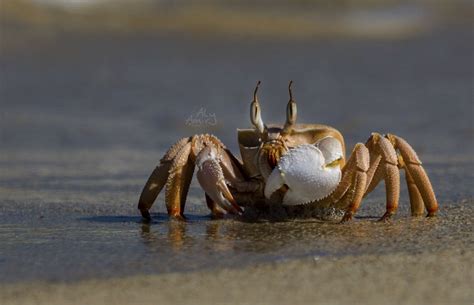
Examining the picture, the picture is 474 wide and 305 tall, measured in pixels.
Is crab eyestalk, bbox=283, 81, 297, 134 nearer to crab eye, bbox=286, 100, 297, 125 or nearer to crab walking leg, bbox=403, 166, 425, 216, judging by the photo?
crab eye, bbox=286, 100, 297, 125

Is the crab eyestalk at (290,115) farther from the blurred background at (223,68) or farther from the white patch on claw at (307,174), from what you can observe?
the blurred background at (223,68)

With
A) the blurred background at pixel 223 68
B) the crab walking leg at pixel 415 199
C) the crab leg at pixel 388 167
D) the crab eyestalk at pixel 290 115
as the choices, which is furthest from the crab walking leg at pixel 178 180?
the blurred background at pixel 223 68

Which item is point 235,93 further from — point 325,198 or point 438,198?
point 325,198

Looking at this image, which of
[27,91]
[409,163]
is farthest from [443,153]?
[27,91]

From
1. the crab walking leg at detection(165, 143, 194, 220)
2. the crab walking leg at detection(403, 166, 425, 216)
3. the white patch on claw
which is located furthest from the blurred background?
the white patch on claw

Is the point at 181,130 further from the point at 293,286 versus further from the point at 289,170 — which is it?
the point at 293,286
